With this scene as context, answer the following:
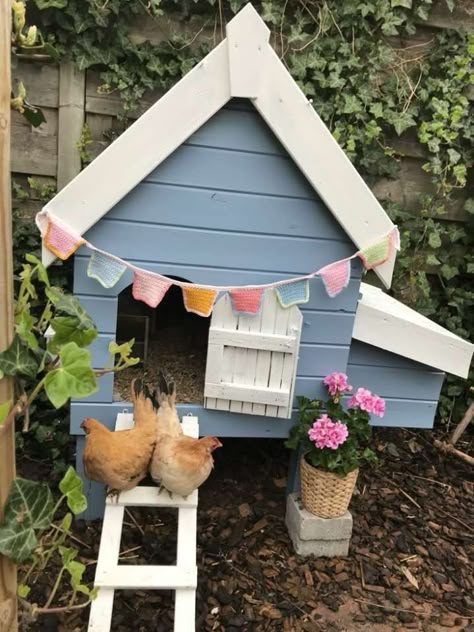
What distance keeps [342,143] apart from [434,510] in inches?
67.7

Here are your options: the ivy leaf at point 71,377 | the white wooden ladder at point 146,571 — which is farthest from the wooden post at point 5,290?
the white wooden ladder at point 146,571

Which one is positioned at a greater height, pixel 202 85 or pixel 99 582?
pixel 202 85

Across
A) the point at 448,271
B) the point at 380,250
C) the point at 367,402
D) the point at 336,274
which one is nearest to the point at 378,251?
the point at 380,250

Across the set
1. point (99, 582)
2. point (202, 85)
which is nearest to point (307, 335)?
point (202, 85)

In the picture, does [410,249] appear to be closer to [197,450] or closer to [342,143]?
[342,143]

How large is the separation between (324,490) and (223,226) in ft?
3.27

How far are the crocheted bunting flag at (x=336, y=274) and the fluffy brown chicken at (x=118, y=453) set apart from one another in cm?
73

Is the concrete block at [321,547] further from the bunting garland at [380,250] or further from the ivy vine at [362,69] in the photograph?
the ivy vine at [362,69]

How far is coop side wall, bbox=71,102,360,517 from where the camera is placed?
179 cm

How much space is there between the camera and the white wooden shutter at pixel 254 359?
1.94m

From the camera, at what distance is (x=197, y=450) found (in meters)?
1.75

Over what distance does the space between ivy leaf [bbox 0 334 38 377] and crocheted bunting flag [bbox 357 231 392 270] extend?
1.17 metres

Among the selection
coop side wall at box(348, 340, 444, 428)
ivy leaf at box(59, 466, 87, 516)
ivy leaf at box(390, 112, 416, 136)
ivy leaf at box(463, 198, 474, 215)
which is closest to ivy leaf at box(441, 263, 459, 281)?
ivy leaf at box(463, 198, 474, 215)

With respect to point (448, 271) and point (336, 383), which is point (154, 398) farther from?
point (448, 271)
